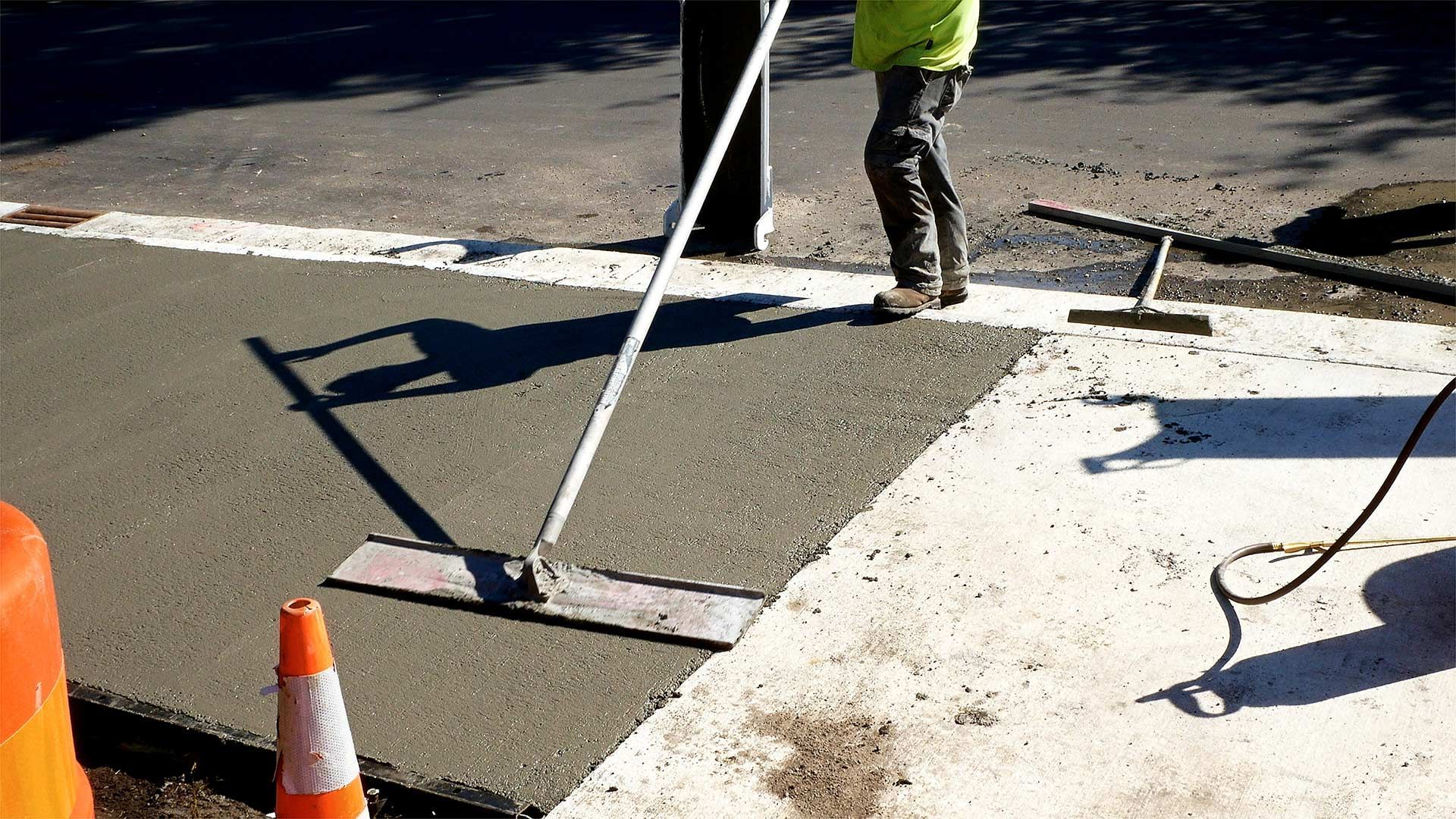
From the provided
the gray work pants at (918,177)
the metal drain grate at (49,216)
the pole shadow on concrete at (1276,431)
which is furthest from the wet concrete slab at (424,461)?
the metal drain grate at (49,216)

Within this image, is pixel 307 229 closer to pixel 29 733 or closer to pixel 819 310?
pixel 819 310

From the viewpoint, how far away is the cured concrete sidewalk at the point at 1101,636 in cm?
269

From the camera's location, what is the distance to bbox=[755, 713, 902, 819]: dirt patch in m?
2.66

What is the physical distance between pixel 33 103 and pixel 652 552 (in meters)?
10.3

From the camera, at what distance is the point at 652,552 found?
3.68 m

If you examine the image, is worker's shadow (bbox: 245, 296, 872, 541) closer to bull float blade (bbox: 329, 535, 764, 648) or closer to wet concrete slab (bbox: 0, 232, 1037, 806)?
wet concrete slab (bbox: 0, 232, 1037, 806)

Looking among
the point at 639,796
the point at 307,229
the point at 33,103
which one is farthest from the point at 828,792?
the point at 33,103

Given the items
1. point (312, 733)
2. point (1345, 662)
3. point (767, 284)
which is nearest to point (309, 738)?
point (312, 733)

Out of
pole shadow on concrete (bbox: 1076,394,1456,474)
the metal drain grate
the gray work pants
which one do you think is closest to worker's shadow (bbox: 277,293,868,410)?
the gray work pants

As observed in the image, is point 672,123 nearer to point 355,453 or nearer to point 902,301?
point 902,301

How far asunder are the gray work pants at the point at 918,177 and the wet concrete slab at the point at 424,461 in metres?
0.32

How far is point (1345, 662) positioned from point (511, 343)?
11.1 feet

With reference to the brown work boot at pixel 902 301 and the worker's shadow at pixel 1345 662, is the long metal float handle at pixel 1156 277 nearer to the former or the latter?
the brown work boot at pixel 902 301

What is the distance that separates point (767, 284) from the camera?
577 centimetres
